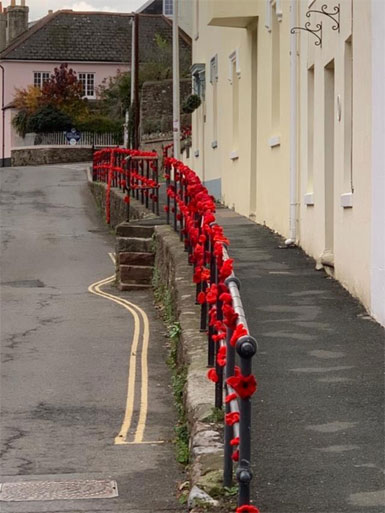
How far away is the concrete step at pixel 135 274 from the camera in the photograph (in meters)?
20.4

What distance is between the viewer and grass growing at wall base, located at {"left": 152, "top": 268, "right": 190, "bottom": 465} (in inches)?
373

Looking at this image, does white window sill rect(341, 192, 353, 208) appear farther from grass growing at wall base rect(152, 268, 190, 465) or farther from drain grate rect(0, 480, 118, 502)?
drain grate rect(0, 480, 118, 502)

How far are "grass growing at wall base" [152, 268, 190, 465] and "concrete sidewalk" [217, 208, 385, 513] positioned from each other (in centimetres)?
83

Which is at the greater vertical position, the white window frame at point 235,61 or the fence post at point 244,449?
the white window frame at point 235,61

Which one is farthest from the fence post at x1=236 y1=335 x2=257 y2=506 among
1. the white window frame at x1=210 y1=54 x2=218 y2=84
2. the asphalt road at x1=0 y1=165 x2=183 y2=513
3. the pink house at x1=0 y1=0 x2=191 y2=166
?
the pink house at x1=0 y1=0 x2=191 y2=166

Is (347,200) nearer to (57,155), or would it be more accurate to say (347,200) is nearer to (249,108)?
(249,108)

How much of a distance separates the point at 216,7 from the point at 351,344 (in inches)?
503

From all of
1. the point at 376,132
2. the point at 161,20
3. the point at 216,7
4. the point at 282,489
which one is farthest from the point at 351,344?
the point at 161,20

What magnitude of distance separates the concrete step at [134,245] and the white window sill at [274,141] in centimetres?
277

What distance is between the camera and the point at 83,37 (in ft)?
247

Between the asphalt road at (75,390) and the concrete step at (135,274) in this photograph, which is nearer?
the asphalt road at (75,390)

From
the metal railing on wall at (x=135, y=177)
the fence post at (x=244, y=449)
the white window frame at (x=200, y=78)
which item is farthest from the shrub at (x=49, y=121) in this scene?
the fence post at (x=244, y=449)

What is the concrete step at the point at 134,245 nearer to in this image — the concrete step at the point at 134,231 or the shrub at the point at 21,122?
the concrete step at the point at 134,231

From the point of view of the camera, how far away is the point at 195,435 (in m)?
7.91
